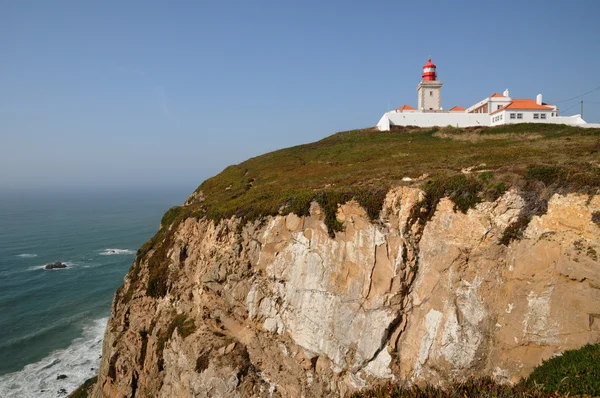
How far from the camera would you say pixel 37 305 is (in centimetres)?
4188

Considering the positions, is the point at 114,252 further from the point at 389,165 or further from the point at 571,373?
the point at 571,373

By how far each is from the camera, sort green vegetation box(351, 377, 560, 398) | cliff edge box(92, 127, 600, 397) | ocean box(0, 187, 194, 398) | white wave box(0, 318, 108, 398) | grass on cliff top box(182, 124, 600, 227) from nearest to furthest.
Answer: green vegetation box(351, 377, 560, 398) → cliff edge box(92, 127, 600, 397) → grass on cliff top box(182, 124, 600, 227) → white wave box(0, 318, 108, 398) → ocean box(0, 187, 194, 398)

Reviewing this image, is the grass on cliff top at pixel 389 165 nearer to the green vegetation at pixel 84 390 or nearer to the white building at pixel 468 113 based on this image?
the white building at pixel 468 113

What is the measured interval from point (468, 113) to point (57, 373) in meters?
49.0

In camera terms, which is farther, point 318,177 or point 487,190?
point 318,177

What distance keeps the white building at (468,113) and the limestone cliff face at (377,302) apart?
99.1ft

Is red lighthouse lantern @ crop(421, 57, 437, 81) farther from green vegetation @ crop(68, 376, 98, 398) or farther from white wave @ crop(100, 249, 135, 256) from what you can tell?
white wave @ crop(100, 249, 135, 256)

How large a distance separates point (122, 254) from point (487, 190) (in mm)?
63033

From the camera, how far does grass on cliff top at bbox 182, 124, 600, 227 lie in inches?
642

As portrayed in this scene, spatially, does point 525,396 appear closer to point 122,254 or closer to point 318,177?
point 318,177

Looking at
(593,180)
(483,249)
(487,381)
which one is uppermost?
(593,180)

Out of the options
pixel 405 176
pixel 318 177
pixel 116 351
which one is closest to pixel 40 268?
pixel 116 351

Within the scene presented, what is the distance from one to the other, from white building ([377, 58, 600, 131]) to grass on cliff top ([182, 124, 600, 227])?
7.62 ft

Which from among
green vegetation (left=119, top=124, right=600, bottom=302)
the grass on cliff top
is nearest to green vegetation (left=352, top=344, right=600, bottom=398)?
green vegetation (left=119, top=124, right=600, bottom=302)
